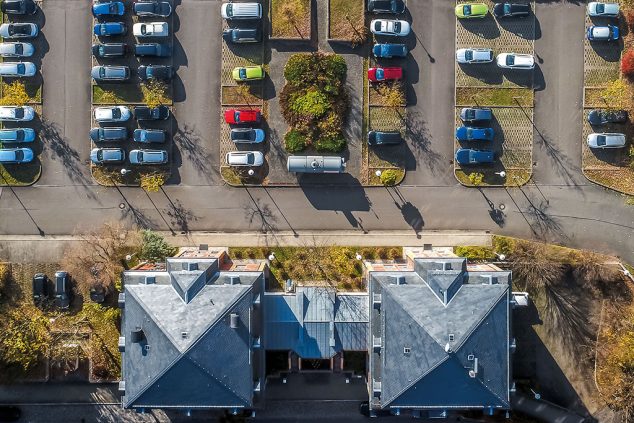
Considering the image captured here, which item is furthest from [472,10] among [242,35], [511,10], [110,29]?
[110,29]

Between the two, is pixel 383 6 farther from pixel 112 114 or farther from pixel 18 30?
pixel 18 30

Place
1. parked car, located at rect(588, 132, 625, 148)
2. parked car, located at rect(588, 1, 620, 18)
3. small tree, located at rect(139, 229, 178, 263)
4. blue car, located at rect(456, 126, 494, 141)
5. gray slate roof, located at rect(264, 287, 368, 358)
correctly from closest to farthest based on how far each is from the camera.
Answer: gray slate roof, located at rect(264, 287, 368, 358) → small tree, located at rect(139, 229, 178, 263) → parked car, located at rect(588, 1, 620, 18) → parked car, located at rect(588, 132, 625, 148) → blue car, located at rect(456, 126, 494, 141)

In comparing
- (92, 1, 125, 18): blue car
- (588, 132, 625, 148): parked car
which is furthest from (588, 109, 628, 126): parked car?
(92, 1, 125, 18): blue car

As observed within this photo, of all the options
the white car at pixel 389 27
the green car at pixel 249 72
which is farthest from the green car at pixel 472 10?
the green car at pixel 249 72

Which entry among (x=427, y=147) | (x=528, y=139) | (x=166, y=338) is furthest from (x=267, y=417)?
(x=528, y=139)

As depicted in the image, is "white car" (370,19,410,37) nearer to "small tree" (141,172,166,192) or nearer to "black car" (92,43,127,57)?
"black car" (92,43,127,57)

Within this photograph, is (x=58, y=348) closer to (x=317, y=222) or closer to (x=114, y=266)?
(x=114, y=266)
